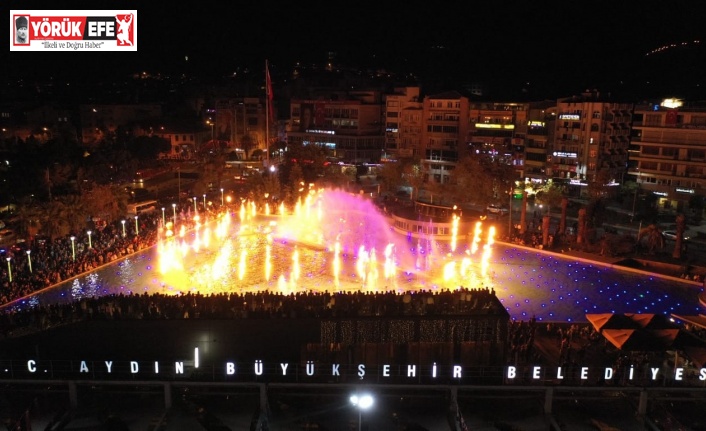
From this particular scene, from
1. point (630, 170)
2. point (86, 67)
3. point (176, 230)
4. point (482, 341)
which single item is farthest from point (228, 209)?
point (86, 67)

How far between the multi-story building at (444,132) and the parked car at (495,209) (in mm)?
16639

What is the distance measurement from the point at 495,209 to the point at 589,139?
55.4 ft

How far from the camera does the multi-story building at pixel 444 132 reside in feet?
222

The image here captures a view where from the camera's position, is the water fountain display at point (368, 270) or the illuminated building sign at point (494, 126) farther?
the illuminated building sign at point (494, 126)

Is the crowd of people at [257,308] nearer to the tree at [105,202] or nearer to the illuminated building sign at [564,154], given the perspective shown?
the tree at [105,202]

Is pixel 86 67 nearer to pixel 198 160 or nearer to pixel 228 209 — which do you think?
pixel 198 160

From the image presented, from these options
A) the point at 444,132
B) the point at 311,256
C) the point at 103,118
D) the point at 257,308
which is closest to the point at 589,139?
the point at 444,132

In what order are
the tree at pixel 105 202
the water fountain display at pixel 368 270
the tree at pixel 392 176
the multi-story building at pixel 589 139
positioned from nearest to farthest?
the water fountain display at pixel 368 270
the tree at pixel 105 202
the multi-story building at pixel 589 139
the tree at pixel 392 176

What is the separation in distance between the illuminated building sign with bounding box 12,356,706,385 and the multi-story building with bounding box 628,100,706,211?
38.2 metres

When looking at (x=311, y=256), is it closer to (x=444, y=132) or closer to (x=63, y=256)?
(x=63, y=256)

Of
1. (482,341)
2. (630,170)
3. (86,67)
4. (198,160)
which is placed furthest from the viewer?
(86,67)

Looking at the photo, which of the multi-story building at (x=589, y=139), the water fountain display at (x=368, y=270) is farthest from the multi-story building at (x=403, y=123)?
the water fountain display at (x=368, y=270)

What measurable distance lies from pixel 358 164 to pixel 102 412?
5845 cm

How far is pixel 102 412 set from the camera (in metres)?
17.3
